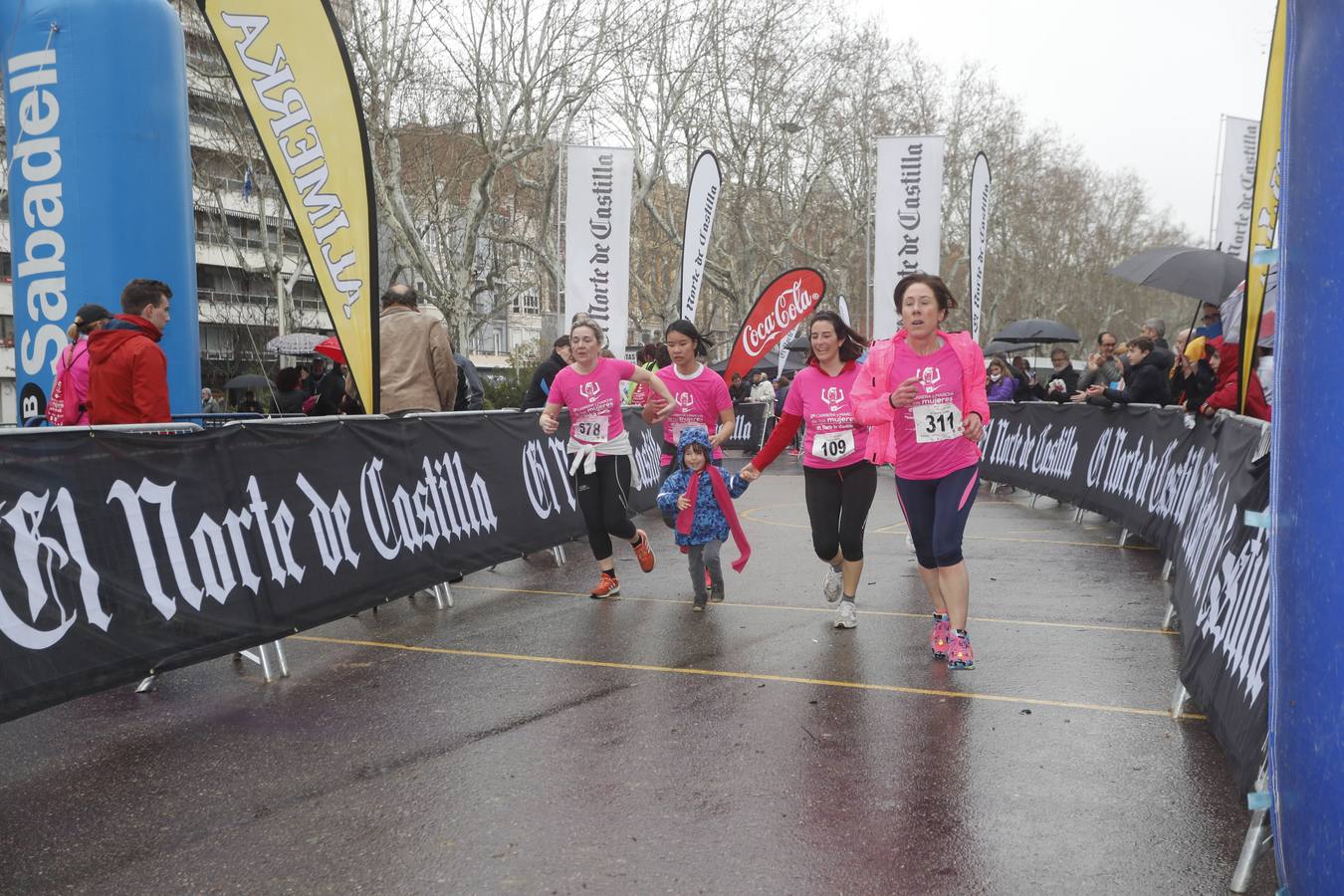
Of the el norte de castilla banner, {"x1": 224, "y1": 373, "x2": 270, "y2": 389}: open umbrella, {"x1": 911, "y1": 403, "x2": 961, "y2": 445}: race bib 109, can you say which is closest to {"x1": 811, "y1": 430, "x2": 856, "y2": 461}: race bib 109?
{"x1": 911, "y1": 403, "x2": 961, "y2": 445}: race bib 109

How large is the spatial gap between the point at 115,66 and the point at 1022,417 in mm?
11856

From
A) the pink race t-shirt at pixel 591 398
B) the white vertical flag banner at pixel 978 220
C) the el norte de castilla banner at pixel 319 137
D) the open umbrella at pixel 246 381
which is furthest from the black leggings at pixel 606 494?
the open umbrella at pixel 246 381

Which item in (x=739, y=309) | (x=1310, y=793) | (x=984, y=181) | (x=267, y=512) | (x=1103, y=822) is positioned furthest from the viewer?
(x=739, y=309)

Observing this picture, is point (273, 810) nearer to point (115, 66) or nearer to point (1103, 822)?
point (1103, 822)

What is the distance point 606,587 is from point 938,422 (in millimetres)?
3196

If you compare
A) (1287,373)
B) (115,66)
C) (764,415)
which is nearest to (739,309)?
(764,415)

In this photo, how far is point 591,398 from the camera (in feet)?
27.1

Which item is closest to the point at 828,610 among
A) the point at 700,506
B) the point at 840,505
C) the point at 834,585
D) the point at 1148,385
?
the point at 834,585

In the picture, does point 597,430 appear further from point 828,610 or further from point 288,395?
point 288,395

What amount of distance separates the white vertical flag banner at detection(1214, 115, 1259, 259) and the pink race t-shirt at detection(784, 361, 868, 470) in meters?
12.4

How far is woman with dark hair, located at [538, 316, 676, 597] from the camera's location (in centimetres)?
827

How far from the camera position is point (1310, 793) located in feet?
7.54

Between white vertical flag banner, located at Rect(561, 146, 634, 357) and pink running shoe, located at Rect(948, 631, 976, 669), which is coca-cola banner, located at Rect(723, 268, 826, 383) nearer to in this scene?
white vertical flag banner, located at Rect(561, 146, 634, 357)

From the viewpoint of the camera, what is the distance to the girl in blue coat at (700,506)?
8.03m
